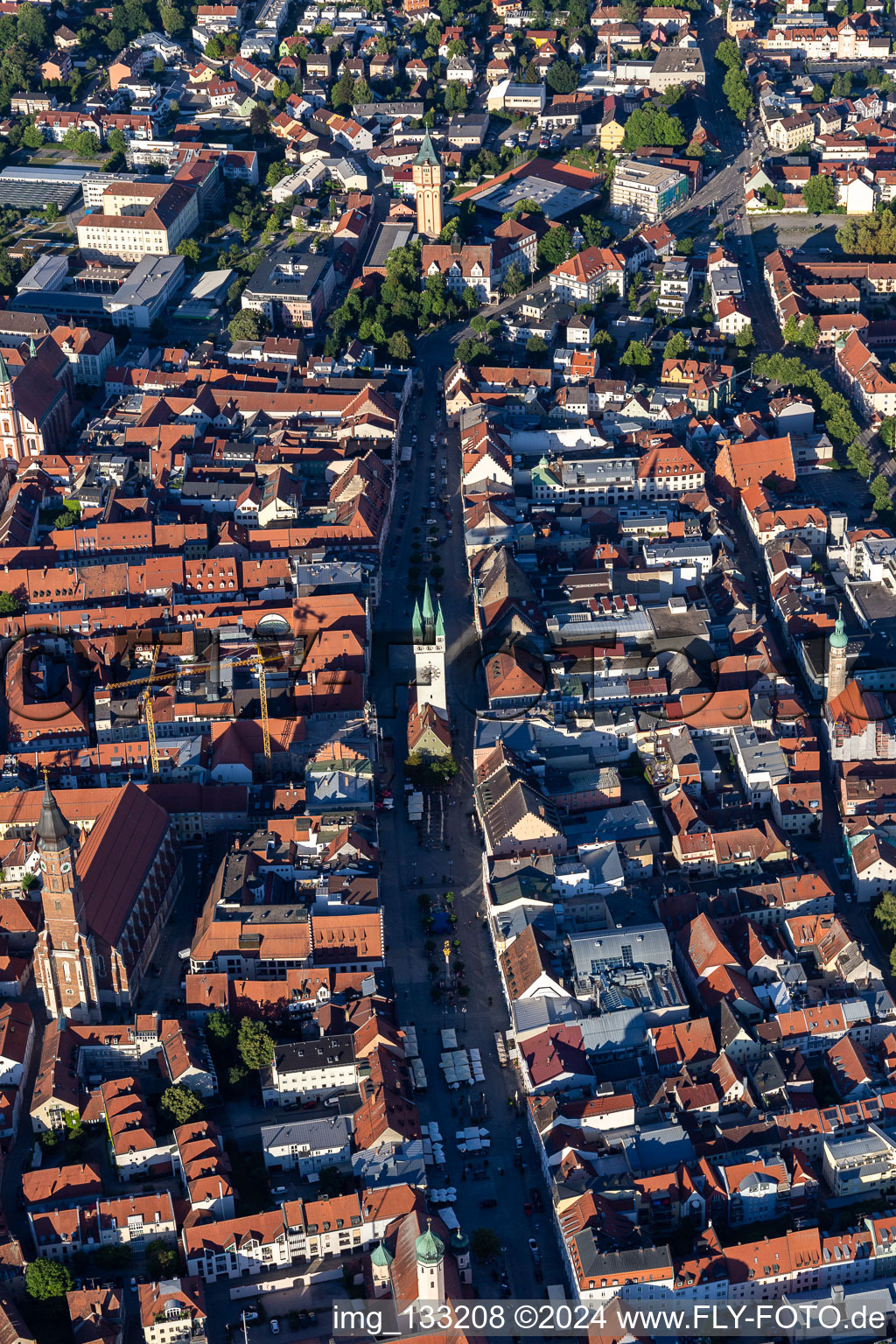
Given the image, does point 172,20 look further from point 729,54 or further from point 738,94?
point 738,94

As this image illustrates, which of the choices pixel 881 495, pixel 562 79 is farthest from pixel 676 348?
pixel 562 79

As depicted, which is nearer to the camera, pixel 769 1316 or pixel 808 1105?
pixel 769 1316

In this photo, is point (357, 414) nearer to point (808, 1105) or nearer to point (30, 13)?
point (808, 1105)

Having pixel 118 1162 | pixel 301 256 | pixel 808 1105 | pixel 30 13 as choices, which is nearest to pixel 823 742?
pixel 808 1105

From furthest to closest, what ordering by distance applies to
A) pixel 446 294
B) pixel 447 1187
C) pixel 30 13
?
pixel 30 13 < pixel 446 294 < pixel 447 1187

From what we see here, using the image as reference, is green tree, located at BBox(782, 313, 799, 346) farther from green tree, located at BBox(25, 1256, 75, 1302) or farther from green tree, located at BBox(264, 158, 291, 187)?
green tree, located at BBox(25, 1256, 75, 1302)

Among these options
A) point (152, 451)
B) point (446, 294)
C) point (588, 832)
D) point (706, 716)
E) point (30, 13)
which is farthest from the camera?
point (30, 13)
